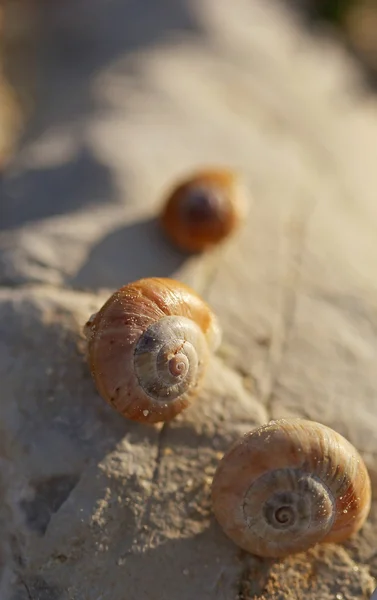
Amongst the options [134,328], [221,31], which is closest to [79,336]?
[134,328]

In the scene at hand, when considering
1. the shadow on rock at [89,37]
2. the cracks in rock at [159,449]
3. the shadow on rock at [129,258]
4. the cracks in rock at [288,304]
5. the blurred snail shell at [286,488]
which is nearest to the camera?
the blurred snail shell at [286,488]

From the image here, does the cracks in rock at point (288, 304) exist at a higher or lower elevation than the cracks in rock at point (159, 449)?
higher

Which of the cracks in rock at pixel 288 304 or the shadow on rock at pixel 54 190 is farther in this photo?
the shadow on rock at pixel 54 190

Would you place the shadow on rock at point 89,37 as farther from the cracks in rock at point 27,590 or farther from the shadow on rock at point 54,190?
the cracks in rock at point 27,590

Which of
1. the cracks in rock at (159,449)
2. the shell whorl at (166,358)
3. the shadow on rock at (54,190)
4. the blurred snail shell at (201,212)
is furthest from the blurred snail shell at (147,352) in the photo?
the shadow on rock at (54,190)

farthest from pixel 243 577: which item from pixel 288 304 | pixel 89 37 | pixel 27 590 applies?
pixel 89 37

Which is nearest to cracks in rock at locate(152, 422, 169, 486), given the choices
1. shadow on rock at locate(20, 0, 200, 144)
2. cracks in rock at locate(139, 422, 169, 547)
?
cracks in rock at locate(139, 422, 169, 547)

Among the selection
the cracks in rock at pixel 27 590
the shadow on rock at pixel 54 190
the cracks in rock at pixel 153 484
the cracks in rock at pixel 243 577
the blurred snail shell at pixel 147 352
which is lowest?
the cracks in rock at pixel 27 590

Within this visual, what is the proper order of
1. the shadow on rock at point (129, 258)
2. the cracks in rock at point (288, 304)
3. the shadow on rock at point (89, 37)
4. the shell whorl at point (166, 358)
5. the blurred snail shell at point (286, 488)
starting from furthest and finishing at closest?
the shadow on rock at point (89, 37), the shadow on rock at point (129, 258), the cracks in rock at point (288, 304), the shell whorl at point (166, 358), the blurred snail shell at point (286, 488)
